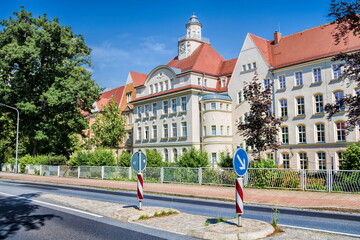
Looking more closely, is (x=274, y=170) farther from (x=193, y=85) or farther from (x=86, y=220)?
(x=193, y=85)

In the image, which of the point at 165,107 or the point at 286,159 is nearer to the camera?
the point at 286,159

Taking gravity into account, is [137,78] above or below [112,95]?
above

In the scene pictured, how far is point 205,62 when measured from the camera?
1785 inches

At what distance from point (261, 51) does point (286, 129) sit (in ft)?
31.3

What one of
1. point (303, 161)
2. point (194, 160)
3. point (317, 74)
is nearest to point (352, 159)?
point (194, 160)

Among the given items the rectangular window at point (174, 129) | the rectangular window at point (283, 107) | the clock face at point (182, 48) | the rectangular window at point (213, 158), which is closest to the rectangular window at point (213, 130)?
the rectangular window at point (213, 158)

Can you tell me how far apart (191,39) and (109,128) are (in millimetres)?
18218

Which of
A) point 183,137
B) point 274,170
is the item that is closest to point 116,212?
point 274,170

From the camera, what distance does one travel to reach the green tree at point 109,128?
49656mm

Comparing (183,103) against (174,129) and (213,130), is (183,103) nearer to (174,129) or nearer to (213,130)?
(174,129)

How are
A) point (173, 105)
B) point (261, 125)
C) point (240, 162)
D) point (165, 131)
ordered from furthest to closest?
point (165, 131), point (173, 105), point (261, 125), point (240, 162)

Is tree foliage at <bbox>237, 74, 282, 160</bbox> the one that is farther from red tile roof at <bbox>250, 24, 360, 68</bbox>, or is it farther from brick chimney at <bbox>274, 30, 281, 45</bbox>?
brick chimney at <bbox>274, 30, 281, 45</bbox>

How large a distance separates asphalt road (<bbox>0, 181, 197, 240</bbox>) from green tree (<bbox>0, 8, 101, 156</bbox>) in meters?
27.3

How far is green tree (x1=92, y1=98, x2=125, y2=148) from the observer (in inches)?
1955
